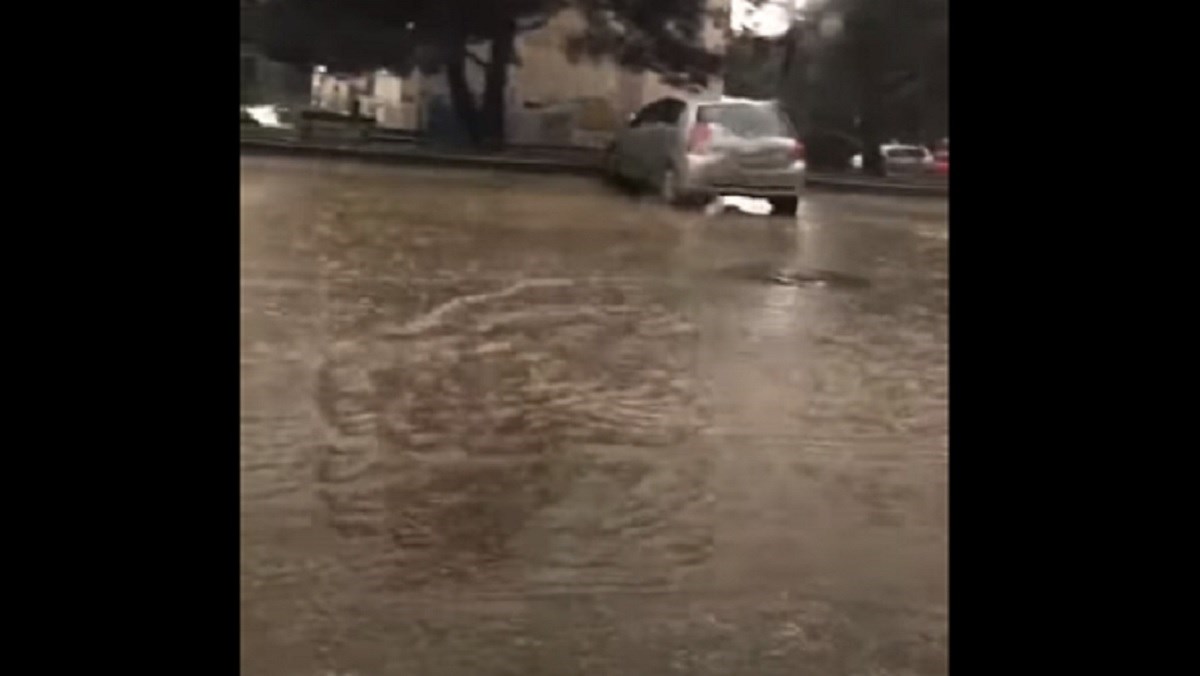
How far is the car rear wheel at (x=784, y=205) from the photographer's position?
188 centimetres

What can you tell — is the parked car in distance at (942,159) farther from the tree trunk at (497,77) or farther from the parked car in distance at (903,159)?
the tree trunk at (497,77)

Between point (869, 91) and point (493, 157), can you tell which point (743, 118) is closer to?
point (869, 91)

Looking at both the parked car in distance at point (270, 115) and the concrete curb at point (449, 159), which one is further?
the concrete curb at point (449, 159)

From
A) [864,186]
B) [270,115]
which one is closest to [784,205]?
[864,186]

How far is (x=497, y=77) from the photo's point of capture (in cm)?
179

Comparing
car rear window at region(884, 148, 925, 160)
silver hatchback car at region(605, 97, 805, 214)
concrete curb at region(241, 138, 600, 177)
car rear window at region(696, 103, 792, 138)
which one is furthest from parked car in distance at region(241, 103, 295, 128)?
car rear window at region(884, 148, 925, 160)

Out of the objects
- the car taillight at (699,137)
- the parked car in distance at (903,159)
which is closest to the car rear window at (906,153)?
the parked car in distance at (903,159)

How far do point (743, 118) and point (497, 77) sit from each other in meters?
0.31

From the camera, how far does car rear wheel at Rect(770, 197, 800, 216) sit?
188 cm

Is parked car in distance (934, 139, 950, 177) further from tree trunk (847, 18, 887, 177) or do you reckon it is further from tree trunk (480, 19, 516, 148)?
tree trunk (480, 19, 516, 148)

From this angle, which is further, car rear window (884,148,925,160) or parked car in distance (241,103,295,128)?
car rear window (884,148,925,160)
